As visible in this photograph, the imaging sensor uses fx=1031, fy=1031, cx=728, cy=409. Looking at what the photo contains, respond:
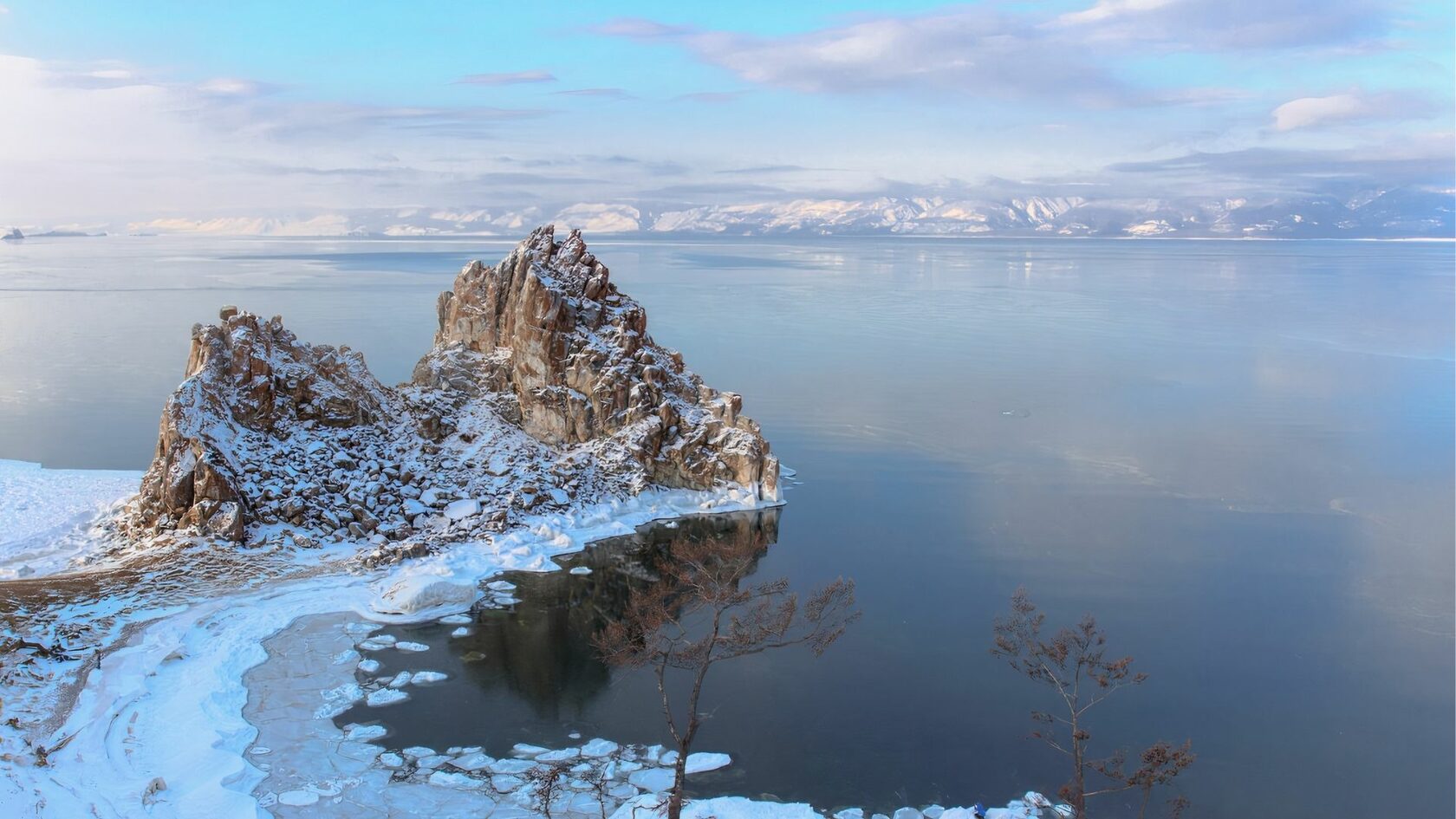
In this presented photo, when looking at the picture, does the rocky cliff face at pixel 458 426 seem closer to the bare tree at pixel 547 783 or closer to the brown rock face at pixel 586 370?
the brown rock face at pixel 586 370

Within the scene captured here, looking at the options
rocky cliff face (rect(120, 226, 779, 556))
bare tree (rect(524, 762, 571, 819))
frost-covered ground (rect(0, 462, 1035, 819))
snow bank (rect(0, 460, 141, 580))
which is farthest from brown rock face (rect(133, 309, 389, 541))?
bare tree (rect(524, 762, 571, 819))

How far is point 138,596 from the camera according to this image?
36.3m

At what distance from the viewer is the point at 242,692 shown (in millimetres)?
30797

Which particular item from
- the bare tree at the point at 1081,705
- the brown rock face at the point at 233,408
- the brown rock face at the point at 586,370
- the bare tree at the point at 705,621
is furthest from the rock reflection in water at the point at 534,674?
the brown rock face at the point at 233,408

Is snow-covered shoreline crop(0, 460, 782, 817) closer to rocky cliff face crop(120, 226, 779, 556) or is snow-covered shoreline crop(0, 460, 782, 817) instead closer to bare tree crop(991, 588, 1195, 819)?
rocky cliff face crop(120, 226, 779, 556)

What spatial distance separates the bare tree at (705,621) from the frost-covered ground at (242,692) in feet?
9.69

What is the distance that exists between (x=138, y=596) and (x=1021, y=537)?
113 feet

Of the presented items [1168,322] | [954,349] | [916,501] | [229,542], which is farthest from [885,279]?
[229,542]

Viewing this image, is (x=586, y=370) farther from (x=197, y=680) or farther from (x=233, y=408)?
(x=197, y=680)

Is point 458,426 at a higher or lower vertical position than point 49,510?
higher

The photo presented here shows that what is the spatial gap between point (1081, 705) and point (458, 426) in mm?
32099

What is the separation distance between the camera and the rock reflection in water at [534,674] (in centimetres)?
2923

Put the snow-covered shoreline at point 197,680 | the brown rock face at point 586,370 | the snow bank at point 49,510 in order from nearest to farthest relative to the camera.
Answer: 1. the snow-covered shoreline at point 197,680
2. the snow bank at point 49,510
3. the brown rock face at point 586,370

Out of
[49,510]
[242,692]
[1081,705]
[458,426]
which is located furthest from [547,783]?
[49,510]
